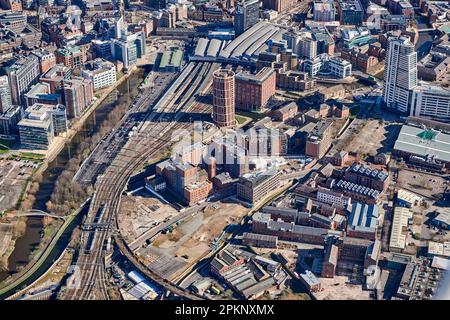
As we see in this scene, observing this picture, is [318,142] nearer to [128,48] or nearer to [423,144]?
[423,144]

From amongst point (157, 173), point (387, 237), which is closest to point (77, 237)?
point (157, 173)

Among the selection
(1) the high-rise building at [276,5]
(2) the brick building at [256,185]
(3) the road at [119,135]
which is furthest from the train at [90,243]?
(1) the high-rise building at [276,5]

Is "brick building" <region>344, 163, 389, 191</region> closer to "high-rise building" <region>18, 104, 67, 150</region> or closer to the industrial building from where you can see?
the industrial building

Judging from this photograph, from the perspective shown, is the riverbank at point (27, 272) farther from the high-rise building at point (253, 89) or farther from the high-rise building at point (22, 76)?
the high-rise building at point (253, 89)

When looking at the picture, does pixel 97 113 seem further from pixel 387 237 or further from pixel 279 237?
pixel 387 237

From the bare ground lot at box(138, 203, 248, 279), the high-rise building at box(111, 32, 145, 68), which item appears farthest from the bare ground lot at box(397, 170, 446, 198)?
the high-rise building at box(111, 32, 145, 68)

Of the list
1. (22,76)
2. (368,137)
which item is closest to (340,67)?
(368,137)
